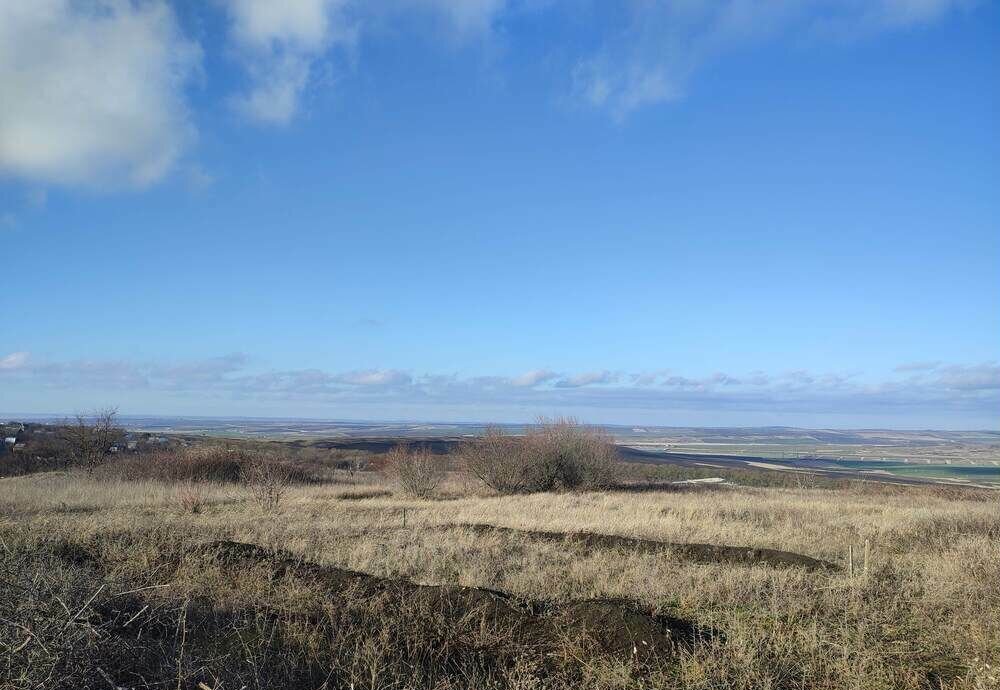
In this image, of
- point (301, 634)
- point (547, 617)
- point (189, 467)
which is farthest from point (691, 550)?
point (189, 467)

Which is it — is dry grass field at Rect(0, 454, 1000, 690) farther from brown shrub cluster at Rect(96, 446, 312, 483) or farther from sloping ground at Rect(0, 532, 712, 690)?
brown shrub cluster at Rect(96, 446, 312, 483)

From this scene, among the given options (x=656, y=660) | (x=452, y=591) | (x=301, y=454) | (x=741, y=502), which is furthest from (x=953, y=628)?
(x=301, y=454)

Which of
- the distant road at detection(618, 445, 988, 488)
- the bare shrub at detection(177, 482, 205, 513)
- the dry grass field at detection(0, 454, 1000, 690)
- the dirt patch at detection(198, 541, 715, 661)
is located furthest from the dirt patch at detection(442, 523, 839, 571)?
the distant road at detection(618, 445, 988, 488)

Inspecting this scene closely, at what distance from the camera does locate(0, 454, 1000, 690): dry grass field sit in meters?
5.07

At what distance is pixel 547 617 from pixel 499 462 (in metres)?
25.6

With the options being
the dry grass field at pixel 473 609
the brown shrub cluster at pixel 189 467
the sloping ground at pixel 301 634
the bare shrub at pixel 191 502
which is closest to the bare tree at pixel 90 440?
the brown shrub cluster at pixel 189 467

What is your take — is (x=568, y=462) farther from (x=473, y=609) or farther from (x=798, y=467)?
(x=798, y=467)

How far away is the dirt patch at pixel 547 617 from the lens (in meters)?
6.21

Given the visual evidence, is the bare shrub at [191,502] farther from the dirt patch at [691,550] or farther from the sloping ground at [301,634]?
the sloping ground at [301,634]

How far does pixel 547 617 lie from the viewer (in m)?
7.03

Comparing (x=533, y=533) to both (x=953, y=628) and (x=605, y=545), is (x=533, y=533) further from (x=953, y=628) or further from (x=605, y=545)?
(x=953, y=628)

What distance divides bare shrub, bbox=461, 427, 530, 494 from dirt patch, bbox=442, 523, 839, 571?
1766 cm

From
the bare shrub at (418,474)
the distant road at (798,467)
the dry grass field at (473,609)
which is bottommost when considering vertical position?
the distant road at (798,467)

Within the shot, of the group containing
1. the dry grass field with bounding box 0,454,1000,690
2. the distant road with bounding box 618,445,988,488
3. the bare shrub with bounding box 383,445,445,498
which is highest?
the dry grass field with bounding box 0,454,1000,690
